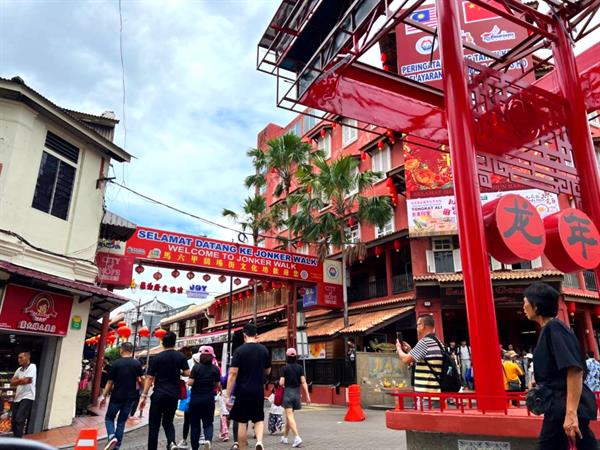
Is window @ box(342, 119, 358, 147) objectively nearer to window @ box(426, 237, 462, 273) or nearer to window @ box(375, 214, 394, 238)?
window @ box(375, 214, 394, 238)

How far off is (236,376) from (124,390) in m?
2.56

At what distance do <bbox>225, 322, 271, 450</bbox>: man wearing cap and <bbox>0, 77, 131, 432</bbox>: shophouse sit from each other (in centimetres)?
571

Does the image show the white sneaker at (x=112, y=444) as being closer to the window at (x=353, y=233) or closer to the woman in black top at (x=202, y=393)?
the woman in black top at (x=202, y=393)

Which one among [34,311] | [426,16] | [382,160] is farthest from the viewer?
[382,160]

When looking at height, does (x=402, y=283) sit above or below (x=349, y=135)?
below

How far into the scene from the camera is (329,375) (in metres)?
20.4

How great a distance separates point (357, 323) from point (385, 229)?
5.15 m

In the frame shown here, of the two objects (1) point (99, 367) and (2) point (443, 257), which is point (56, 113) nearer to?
(1) point (99, 367)

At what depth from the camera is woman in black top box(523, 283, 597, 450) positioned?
304cm

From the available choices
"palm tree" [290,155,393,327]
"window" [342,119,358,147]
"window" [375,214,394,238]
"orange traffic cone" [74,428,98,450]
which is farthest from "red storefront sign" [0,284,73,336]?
"window" [342,119,358,147]

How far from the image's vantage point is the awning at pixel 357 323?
62.1 feet

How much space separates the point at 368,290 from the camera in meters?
23.3

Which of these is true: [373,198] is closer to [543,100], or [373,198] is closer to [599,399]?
[543,100]

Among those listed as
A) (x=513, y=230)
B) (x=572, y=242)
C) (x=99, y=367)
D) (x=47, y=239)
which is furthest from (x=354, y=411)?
(x=513, y=230)
